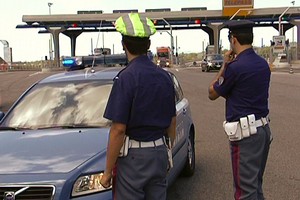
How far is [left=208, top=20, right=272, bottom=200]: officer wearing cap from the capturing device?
157 inches

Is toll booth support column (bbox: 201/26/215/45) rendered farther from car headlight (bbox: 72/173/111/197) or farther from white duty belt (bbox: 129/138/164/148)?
white duty belt (bbox: 129/138/164/148)

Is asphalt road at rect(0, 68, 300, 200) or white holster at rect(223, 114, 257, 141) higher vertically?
white holster at rect(223, 114, 257, 141)

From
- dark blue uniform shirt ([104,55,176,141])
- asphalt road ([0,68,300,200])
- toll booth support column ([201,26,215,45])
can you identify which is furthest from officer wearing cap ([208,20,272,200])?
toll booth support column ([201,26,215,45])

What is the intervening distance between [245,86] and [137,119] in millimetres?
1192

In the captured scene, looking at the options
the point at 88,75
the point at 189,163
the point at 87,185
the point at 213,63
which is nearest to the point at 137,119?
the point at 87,185

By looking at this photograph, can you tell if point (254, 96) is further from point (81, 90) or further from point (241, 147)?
point (81, 90)

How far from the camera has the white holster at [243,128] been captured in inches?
157

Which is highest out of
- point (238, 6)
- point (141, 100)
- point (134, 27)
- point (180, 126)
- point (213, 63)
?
point (238, 6)

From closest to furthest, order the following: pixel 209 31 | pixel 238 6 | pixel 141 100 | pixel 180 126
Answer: pixel 141 100
pixel 180 126
pixel 238 6
pixel 209 31

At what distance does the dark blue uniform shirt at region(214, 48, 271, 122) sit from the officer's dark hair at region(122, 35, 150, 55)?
97 centimetres

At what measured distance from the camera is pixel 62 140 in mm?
4453

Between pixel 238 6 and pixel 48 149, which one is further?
pixel 238 6

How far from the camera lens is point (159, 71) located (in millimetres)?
3326

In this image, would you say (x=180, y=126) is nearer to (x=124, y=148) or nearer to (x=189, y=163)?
(x=189, y=163)
